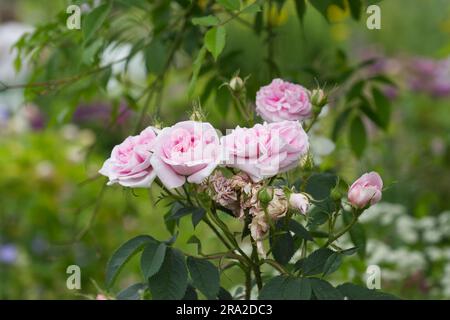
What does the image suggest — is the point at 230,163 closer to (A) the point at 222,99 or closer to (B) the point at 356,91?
(A) the point at 222,99

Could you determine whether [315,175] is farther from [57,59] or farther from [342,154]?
[342,154]

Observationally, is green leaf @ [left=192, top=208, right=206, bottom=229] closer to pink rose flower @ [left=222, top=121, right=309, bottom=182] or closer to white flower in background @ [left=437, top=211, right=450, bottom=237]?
pink rose flower @ [left=222, top=121, right=309, bottom=182]

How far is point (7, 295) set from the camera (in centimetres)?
264

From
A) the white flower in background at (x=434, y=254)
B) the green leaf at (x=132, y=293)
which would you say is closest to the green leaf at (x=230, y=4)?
the green leaf at (x=132, y=293)

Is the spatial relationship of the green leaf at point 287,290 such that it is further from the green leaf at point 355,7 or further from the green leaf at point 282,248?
the green leaf at point 355,7

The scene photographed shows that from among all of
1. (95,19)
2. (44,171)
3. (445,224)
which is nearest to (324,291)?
(95,19)

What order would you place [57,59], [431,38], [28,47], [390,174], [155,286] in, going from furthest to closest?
1. [431,38]
2. [390,174]
3. [57,59]
4. [28,47]
5. [155,286]

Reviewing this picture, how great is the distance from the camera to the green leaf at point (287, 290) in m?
1.04

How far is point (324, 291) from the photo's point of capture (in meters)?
1.06

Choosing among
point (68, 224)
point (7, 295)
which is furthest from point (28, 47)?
point (68, 224)

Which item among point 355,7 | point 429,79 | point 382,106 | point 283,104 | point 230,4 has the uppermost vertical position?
point 429,79

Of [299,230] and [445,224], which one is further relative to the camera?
[445,224]

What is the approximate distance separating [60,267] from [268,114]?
182 centimetres

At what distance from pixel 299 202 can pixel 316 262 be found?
0.11m
